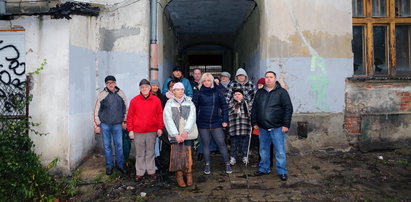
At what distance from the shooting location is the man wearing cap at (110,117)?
16.4 feet

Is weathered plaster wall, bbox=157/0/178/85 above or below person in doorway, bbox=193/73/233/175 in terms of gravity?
above

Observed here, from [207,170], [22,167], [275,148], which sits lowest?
[207,170]

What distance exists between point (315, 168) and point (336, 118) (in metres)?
1.53

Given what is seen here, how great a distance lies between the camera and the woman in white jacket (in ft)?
15.0

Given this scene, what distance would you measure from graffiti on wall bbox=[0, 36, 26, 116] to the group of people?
5.13 feet

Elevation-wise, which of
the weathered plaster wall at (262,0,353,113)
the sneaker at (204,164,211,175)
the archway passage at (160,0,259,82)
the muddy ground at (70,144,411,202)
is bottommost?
the muddy ground at (70,144,411,202)

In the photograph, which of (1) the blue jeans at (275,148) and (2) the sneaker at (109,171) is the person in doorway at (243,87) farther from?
(2) the sneaker at (109,171)

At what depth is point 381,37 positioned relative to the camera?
22.4ft

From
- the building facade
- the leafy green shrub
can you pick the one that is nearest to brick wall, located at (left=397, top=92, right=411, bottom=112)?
the building facade

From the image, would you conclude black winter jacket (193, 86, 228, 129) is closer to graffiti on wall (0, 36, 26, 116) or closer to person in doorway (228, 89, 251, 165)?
person in doorway (228, 89, 251, 165)

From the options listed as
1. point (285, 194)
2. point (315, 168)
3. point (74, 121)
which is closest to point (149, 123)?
point (74, 121)

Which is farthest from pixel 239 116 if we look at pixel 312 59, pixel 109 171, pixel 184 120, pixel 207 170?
pixel 109 171

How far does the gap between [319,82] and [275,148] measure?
90.3 inches

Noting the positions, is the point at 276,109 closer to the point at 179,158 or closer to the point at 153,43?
the point at 179,158
